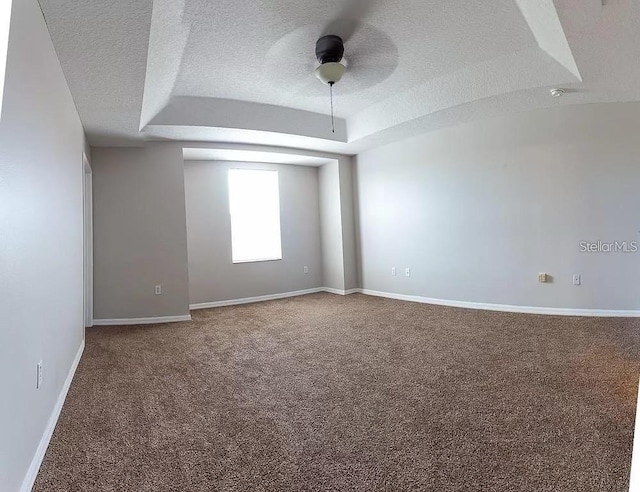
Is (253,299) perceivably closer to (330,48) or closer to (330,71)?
(330,71)

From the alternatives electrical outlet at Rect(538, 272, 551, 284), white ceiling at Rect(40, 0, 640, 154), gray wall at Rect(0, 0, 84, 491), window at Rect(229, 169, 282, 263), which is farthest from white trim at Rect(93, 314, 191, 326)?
electrical outlet at Rect(538, 272, 551, 284)

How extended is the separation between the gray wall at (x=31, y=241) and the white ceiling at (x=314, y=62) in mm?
387

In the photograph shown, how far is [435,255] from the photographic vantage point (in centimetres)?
465

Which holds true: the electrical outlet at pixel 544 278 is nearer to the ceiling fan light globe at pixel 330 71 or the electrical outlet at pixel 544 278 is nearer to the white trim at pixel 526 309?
the white trim at pixel 526 309

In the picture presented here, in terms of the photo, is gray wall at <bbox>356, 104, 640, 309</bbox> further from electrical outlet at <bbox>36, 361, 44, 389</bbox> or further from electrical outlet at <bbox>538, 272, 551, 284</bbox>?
electrical outlet at <bbox>36, 361, 44, 389</bbox>

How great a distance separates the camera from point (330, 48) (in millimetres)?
2707

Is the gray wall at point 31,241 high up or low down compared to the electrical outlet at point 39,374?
up

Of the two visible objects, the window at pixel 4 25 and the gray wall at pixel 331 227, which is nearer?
the window at pixel 4 25

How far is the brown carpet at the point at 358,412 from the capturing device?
4.42 feet

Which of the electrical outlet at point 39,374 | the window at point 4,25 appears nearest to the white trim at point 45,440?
the electrical outlet at point 39,374

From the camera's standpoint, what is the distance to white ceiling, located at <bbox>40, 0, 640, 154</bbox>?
2.15 m

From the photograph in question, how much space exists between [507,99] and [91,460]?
14.4ft

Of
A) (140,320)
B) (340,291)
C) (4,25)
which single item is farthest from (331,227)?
(4,25)

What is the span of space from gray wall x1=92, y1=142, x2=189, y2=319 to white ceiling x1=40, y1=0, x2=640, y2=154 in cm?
37
